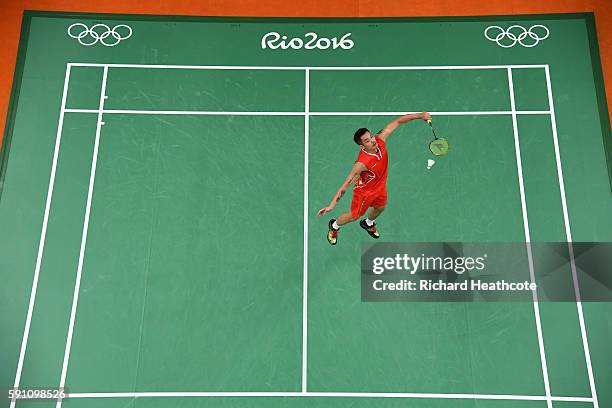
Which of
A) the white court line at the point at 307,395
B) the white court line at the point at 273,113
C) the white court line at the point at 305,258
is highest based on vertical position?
the white court line at the point at 273,113

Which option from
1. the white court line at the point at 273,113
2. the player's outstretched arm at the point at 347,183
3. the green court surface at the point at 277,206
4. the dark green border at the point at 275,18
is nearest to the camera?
the green court surface at the point at 277,206

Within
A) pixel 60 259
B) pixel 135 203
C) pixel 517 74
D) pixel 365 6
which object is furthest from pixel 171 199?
pixel 517 74

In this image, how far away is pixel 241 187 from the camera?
336 inches

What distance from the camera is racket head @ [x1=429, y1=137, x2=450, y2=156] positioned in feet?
28.0

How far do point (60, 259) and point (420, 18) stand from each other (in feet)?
19.9

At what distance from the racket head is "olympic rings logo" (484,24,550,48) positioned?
1.91 m

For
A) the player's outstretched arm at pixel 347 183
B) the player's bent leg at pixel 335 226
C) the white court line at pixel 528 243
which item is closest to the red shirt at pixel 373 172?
the player's outstretched arm at pixel 347 183

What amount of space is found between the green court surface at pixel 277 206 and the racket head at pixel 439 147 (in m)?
0.12

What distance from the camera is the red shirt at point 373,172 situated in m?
8.02

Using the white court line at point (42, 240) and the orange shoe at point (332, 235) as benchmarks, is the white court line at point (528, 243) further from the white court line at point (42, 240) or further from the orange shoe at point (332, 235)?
the white court line at point (42, 240)

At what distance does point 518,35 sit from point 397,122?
2558 mm

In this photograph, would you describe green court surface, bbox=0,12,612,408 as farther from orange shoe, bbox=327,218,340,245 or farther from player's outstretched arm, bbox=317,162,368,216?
player's outstretched arm, bbox=317,162,368,216

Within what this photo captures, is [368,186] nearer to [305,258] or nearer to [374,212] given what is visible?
[374,212]

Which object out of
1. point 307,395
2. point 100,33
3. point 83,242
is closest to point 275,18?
point 100,33
